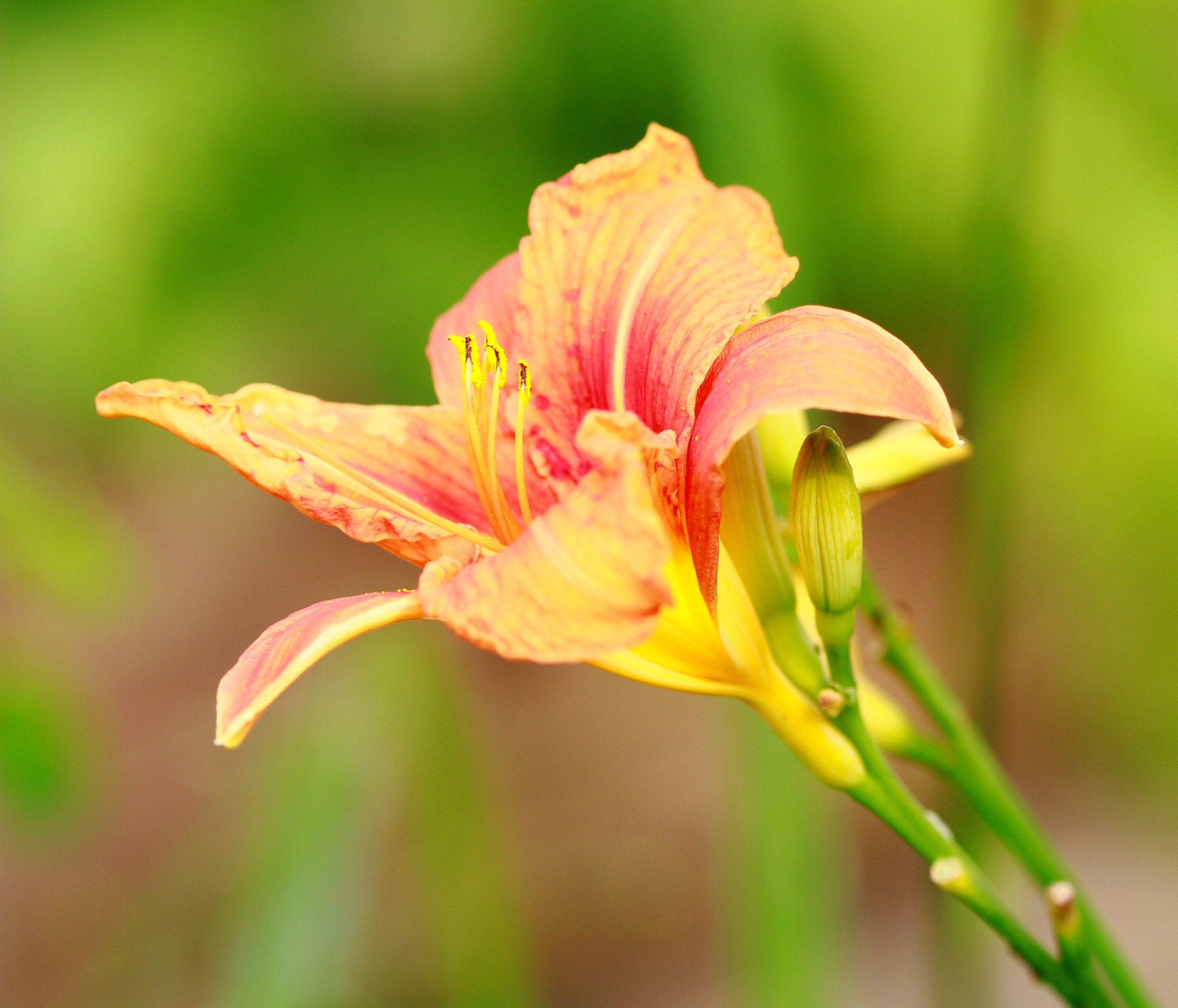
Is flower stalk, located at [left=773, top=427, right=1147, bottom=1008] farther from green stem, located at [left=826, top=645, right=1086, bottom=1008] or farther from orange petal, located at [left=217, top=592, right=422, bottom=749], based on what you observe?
orange petal, located at [left=217, top=592, right=422, bottom=749]

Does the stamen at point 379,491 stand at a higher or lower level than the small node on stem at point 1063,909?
higher

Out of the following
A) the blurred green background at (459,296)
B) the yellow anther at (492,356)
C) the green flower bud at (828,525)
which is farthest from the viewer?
the blurred green background at (459,296)

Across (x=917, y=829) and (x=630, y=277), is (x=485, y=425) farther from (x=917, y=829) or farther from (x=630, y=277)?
(x=917, y=829)

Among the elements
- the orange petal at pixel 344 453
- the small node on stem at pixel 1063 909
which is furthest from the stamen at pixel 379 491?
the small node on stem at pixel 1063 909

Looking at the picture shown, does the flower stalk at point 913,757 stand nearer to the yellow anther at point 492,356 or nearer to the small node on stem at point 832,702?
the small node on stem at point 832,702

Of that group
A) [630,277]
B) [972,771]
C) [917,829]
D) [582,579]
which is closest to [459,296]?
[630,277]

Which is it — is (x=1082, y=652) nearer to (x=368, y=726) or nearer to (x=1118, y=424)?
(x=1118, y=424)
